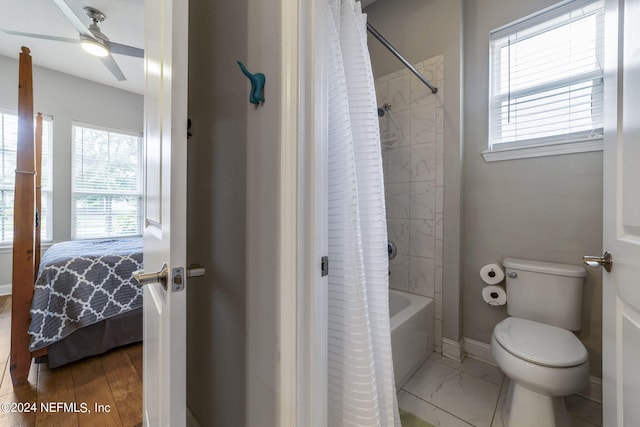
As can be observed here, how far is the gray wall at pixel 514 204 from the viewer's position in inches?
56.1

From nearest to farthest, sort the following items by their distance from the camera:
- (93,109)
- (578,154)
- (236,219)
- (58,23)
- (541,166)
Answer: (236,219)
(578,154)
(541,166)
(58,23)
(93,109)

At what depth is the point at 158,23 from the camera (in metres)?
0.71

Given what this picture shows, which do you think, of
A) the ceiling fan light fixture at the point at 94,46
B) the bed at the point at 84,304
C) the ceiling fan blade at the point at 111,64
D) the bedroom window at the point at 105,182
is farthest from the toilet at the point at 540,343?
the bedroom window at the point at 105,182

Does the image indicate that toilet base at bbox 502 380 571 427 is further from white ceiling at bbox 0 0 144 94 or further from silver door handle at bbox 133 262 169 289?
white ceiling at bbox 0 0 144 94

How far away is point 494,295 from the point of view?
65.1 inches

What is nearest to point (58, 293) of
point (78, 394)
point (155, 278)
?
point (78, 394)

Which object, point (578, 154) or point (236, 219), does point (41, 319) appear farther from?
point (578, 154)

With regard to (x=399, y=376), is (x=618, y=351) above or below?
above

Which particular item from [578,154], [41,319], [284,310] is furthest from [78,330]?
[578,154]

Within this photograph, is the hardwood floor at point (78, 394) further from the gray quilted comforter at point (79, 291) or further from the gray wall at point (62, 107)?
the gray wall at point (62, 107)

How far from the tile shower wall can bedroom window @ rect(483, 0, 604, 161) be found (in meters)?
0.35

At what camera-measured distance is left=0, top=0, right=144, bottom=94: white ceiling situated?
2.05 metres

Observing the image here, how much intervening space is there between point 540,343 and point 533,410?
0.93 feet

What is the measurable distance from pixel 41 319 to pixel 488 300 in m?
2.77
